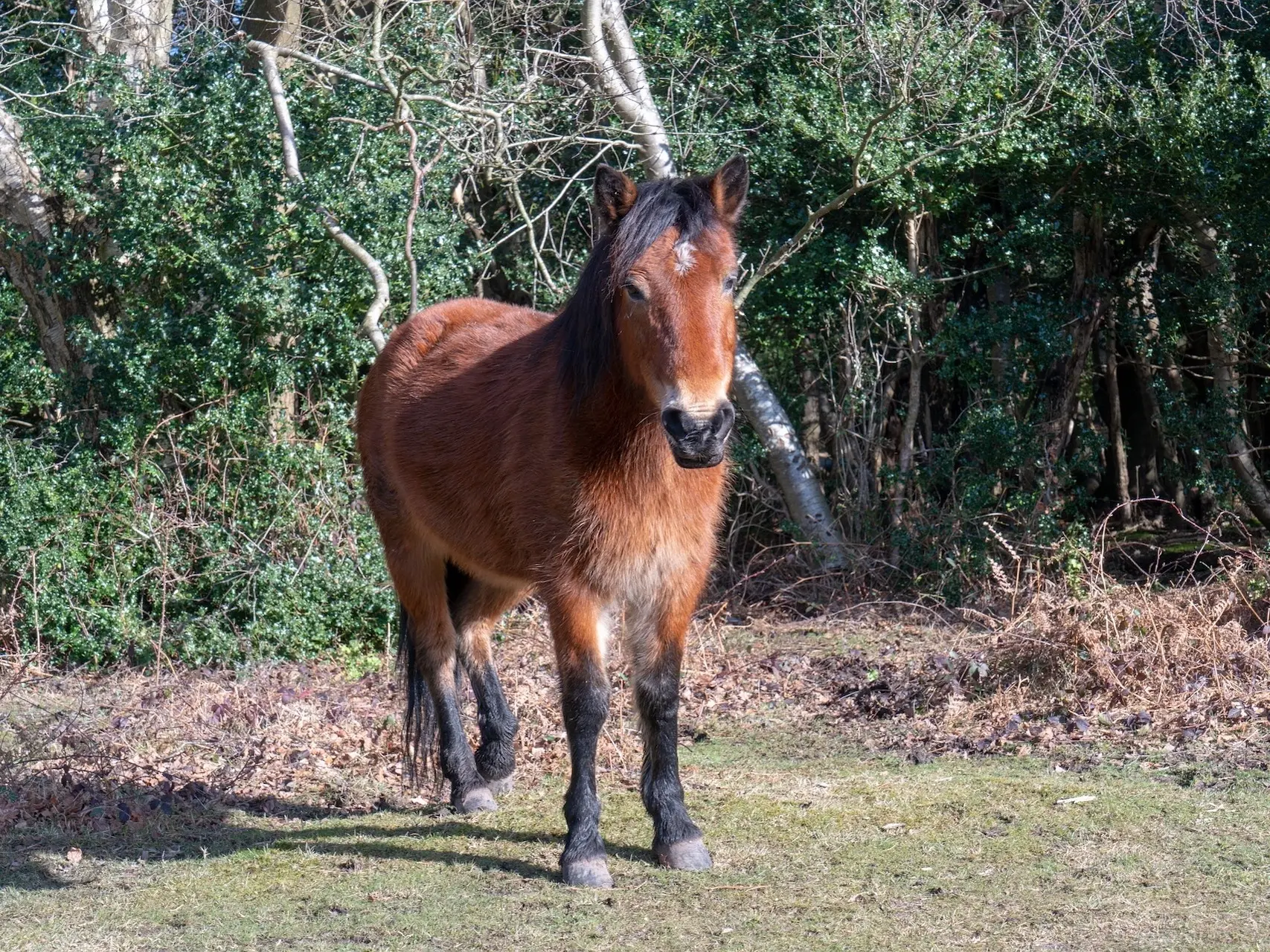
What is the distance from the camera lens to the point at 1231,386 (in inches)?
362

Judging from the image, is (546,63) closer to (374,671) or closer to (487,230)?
(487,230)

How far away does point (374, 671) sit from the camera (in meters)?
8.23

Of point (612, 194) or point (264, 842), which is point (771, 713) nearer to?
point (264, 842)

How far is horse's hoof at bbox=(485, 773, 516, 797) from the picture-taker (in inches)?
219

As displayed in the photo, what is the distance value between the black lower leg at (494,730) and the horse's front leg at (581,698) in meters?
1.18

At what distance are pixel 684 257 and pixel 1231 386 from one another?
6704mm

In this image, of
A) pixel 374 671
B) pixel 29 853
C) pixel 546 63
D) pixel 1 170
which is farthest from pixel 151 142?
pixel 29 853

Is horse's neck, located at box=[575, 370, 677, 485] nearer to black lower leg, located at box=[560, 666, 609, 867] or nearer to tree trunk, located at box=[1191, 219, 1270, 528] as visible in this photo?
black lower leg, located at box=[560, 666, 609, 867]

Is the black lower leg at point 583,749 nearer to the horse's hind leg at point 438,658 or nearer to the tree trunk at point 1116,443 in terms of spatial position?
the horse's hind leg at point 438,658

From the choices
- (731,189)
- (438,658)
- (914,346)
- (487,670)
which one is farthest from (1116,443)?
(731,189)

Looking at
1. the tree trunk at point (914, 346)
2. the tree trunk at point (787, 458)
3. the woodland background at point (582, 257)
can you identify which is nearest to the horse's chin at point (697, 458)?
the woodland background at point (582, 257)

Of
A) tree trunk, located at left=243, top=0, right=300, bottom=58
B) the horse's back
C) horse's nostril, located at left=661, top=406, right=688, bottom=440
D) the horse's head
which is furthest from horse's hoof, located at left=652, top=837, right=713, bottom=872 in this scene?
tree trunk, located at left=243, top=0, right=300, bottom=58

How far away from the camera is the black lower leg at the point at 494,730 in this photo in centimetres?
556

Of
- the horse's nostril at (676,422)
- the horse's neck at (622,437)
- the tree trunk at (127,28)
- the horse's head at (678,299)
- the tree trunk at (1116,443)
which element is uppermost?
the tree trunk at (127,28)
